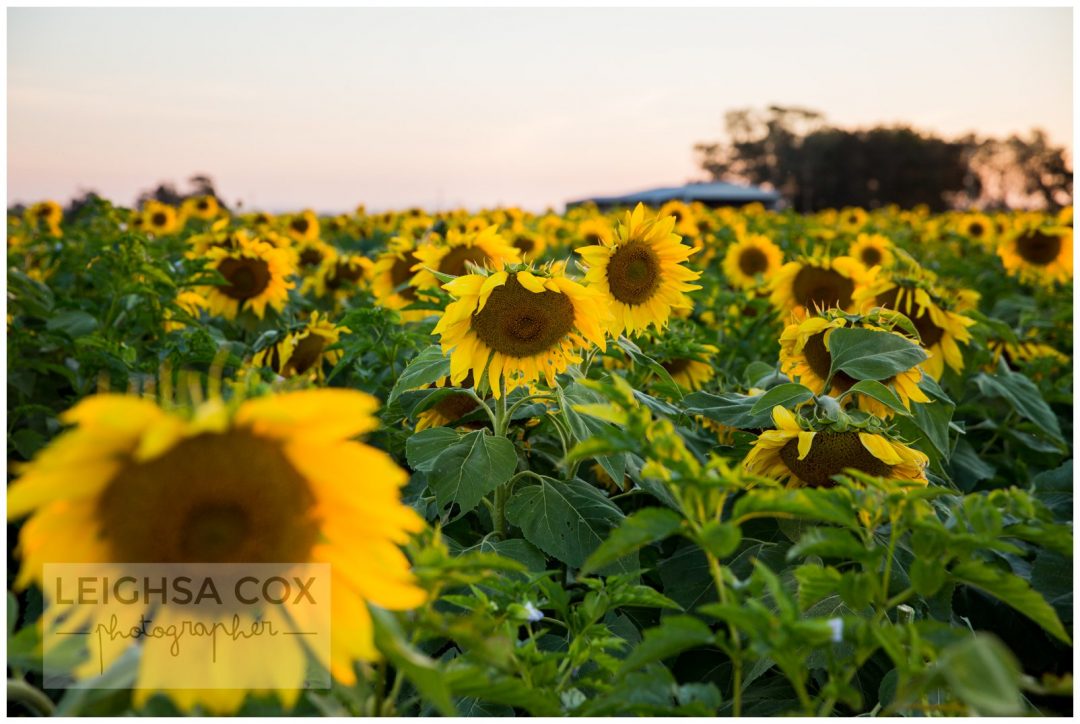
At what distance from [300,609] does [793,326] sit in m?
1.62

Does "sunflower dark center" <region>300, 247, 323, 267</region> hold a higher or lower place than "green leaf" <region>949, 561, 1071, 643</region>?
lower

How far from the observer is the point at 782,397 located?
180 centimetres

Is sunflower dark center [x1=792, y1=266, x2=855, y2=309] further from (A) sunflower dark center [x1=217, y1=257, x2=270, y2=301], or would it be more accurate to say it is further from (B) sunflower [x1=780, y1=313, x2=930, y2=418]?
(A) sunflower dark center [x1=217, y1=257, x2=270, y2=301]

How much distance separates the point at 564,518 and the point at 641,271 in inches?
34.3

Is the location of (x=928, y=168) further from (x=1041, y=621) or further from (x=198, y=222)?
(x=1041, y=621)

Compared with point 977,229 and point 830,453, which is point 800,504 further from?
point 977,229

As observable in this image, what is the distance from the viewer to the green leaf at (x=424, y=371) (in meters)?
1.85

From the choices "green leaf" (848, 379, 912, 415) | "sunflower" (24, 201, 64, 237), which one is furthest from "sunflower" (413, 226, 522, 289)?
"sunflower" (24, 201, 64, 237)

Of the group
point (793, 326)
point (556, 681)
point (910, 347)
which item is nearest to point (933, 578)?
point (556, 681)

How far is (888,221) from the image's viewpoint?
12.9m

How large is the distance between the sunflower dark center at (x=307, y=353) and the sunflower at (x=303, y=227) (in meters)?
3.87

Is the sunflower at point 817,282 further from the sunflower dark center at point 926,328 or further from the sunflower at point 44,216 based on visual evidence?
the sunflower at point 44,216

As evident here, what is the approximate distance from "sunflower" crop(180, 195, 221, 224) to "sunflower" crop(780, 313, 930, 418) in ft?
24.1

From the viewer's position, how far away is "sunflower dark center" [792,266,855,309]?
3209 mm
